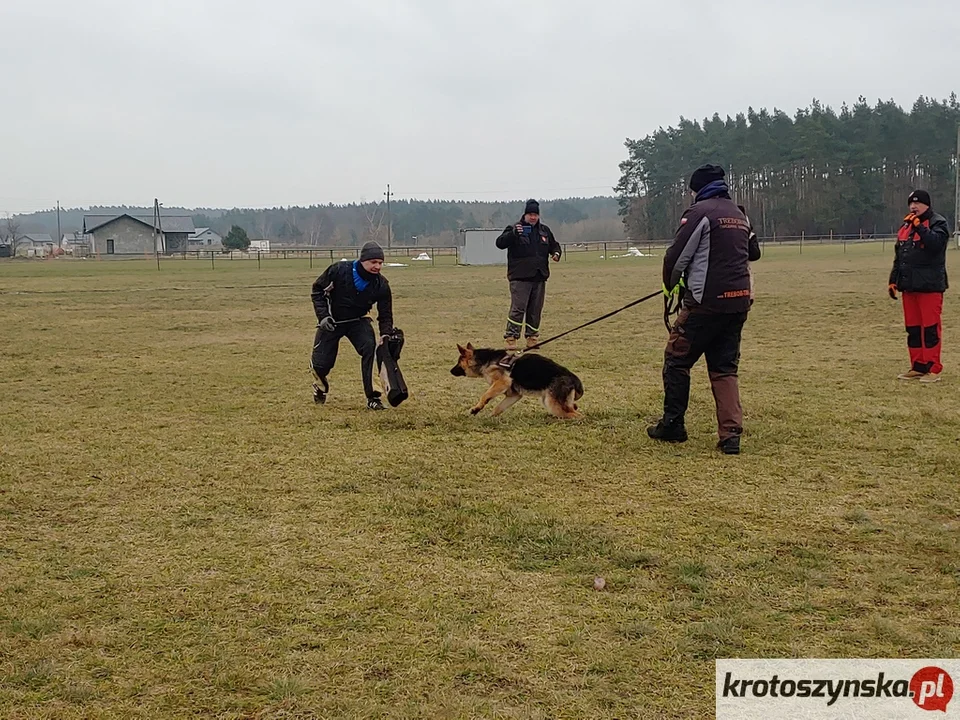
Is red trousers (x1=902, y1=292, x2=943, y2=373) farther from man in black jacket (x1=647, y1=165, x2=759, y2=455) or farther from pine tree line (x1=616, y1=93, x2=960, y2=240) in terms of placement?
pine tree line (x1=616, y1=93, x2=960, y2=240)

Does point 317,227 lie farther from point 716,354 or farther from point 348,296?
point 716,354

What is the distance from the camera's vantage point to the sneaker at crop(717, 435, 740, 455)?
257 inches

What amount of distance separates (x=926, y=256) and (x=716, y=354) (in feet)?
13.1

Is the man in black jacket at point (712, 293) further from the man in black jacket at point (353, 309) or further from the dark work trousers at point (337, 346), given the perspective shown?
the dark work trousers at point (337, 346)

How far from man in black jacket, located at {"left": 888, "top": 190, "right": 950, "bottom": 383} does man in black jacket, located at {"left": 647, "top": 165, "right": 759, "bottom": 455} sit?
3677mm

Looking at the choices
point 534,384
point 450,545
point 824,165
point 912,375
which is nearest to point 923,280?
point 912,375

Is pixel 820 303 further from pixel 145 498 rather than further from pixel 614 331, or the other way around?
pixel 145 498

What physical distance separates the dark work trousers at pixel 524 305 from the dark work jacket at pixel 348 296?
4.05 metres

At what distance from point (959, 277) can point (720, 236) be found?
2168cm

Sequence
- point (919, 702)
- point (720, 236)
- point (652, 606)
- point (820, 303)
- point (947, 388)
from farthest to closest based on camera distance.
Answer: point (820, 303)
point (947, 388)
point (720, 236)
point (652, 606)
point (919, 702)

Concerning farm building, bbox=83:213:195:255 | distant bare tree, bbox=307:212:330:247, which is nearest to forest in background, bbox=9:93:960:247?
farm building, bbox=83:213:195:255

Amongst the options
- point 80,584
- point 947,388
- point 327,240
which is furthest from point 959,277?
point 327,240

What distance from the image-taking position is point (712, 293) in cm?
634

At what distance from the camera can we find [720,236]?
6340 mm
